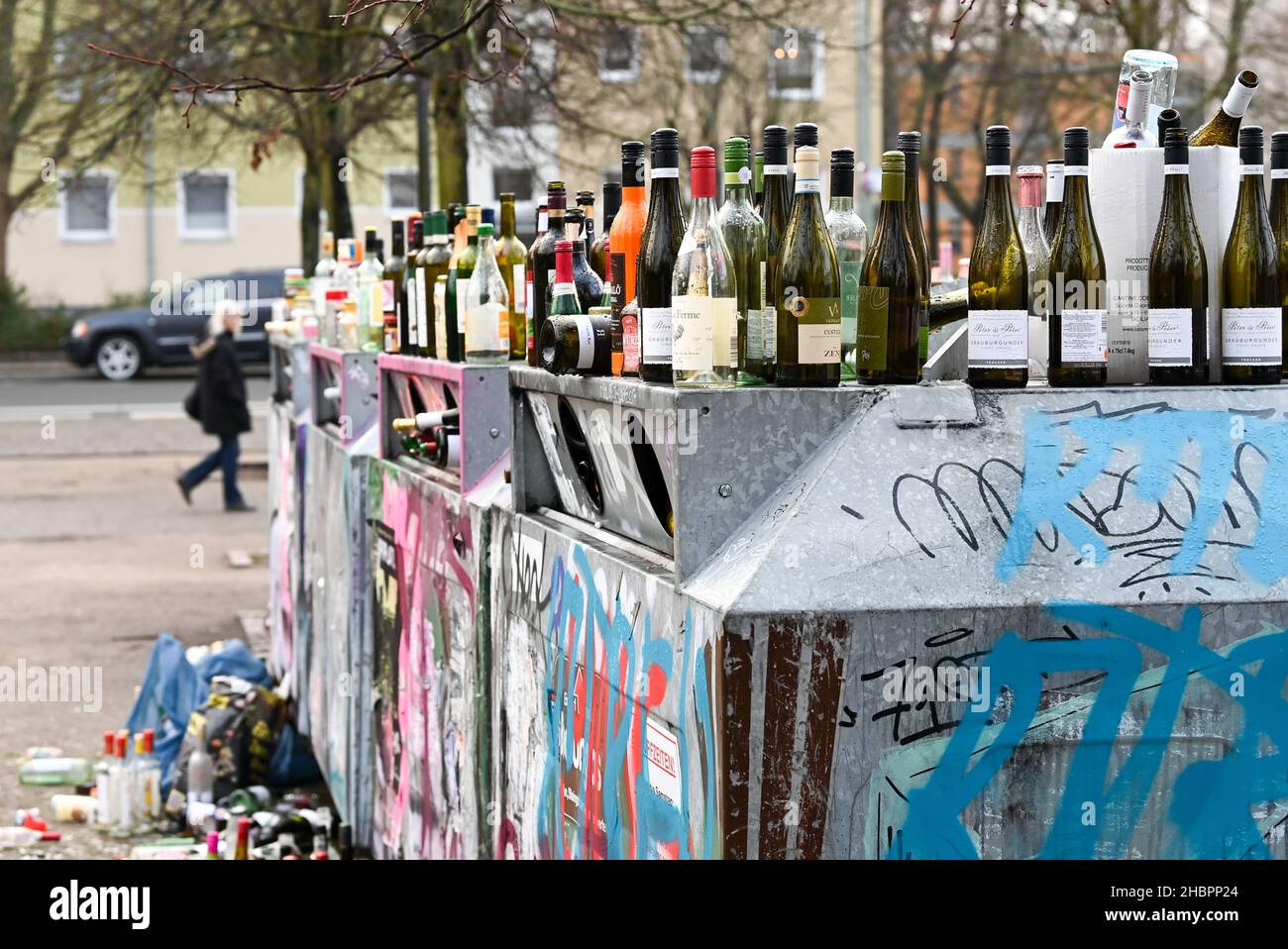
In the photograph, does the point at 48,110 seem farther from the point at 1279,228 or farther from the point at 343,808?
the point at 1279,228

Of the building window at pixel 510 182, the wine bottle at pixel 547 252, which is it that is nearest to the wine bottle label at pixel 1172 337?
the wine bottle at pixel 547 252

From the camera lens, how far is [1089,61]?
73.2 feet

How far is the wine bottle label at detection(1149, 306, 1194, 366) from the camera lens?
11.4 feet

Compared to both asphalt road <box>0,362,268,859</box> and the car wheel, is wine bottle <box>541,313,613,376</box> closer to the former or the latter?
asphalt road <box>0,362,268,859</box>

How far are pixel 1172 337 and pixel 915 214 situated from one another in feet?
1.73

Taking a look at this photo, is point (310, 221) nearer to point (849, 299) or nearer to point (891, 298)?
point (849, 299)

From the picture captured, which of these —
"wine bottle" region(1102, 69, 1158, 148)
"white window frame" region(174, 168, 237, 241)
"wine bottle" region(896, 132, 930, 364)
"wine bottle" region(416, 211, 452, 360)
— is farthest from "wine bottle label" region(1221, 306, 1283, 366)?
"white window frame" region(174, 168, 237, 241)

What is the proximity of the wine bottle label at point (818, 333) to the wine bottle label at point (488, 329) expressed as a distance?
6.95ft

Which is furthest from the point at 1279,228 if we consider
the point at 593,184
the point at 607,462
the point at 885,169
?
the point at 593,184

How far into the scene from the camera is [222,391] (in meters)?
15.1

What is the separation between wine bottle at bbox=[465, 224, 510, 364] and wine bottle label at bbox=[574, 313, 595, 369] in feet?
4.61

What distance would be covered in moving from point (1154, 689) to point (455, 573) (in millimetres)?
2362

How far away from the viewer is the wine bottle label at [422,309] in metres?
6.22

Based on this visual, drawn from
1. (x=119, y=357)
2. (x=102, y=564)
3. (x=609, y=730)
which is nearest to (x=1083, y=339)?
(x=609, y=730)
